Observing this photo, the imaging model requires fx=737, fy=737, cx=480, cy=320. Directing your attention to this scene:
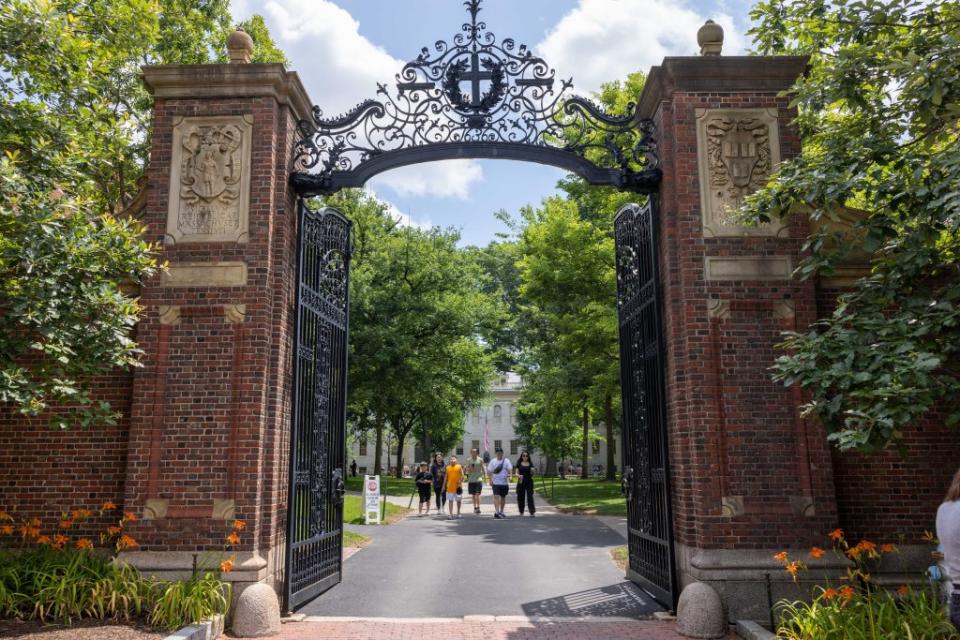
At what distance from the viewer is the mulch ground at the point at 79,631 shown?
6027mm

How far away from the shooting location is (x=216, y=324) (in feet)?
25.5

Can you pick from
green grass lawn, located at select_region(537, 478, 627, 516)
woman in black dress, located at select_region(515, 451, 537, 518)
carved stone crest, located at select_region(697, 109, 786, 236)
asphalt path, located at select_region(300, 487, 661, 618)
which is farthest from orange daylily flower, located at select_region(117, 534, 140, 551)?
green grass lawn, located at select_region(537, 478, 627, 516)

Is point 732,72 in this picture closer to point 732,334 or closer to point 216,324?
point 732,334

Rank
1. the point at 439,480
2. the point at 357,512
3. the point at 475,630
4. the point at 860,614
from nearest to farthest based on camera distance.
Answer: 1. the point at 860,614
2. the point at 475,630
3. the point at 357,512
4. the point at 439,480

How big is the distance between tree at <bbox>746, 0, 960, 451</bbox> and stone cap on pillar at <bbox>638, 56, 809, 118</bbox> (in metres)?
0.83

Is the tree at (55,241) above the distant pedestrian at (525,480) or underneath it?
above

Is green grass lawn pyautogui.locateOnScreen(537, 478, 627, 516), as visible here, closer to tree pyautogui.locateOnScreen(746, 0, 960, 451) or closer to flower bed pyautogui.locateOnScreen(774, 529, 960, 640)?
flower bed pyautogui.locateOnScreen(774, 529, 960, 640)

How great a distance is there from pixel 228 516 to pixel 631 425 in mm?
4895

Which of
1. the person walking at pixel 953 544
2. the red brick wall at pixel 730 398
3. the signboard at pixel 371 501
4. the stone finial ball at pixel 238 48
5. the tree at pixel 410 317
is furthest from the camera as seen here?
the tree at pixel 410 317

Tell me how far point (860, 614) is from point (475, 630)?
3.42 metres

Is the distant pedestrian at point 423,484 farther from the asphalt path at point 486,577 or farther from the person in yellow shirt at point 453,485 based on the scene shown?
the asphalt path at point 486,577

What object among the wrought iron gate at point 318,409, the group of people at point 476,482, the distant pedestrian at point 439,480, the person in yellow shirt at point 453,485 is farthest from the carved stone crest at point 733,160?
the distant pedestrian at point 439,480

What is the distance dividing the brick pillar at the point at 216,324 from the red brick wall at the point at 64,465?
0.40 m

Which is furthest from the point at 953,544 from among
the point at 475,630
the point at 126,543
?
the point at 126,543
